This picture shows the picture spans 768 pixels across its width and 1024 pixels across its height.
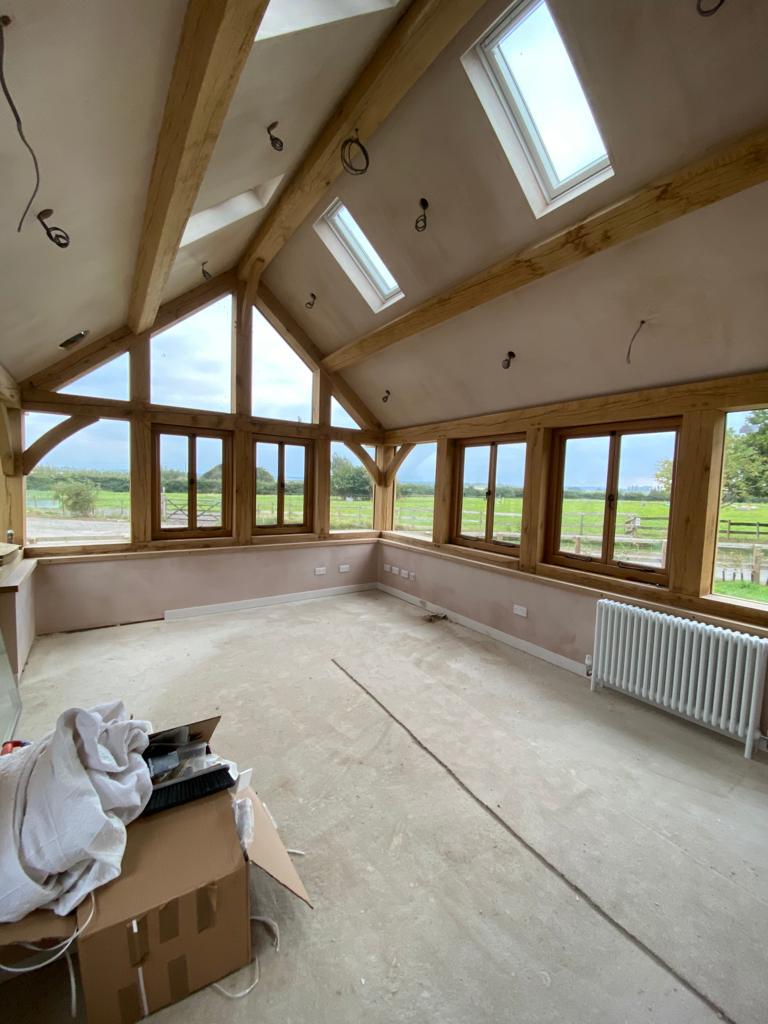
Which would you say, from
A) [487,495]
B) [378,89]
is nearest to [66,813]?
[378,89]

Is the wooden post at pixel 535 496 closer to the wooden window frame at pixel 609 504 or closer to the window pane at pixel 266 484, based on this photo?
the wooden window frame at pixel 609 504

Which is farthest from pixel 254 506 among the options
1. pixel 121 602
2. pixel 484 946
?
pixel 484 946

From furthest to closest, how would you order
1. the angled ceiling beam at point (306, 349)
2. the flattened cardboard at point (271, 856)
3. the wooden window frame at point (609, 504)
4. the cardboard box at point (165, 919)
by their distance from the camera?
the angled ceiling beam at point (306, 349)
the wooden window frame at point (609, 504)
the flattened cardboard at point (271, 856)
the cardboard box at point (165, 919)

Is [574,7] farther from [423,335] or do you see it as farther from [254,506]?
[254,506]

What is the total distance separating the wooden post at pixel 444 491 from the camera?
16.8 ft

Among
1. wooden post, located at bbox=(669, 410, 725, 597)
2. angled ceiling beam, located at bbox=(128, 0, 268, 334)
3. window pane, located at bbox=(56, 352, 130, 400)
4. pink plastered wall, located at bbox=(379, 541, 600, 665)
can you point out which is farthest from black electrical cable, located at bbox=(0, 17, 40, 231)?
pink plastered wall, located at bbox=(379, 541, 600, 665)

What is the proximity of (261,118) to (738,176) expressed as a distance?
7.73ft

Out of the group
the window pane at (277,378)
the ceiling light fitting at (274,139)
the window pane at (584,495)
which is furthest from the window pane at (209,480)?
the window pane at (584,495)

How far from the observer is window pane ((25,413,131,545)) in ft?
13.6

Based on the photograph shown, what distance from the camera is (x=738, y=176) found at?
74.6 inches

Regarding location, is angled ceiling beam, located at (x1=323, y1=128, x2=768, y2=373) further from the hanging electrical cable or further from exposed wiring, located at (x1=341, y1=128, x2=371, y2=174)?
the hanging electrical cable

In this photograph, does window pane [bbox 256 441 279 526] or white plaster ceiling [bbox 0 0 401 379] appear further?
window pane [bbox 256 441 279 526]

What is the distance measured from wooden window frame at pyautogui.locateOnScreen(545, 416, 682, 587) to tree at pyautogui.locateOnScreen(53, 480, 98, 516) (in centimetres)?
455

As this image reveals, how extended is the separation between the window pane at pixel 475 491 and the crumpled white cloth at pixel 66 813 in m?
4.00
